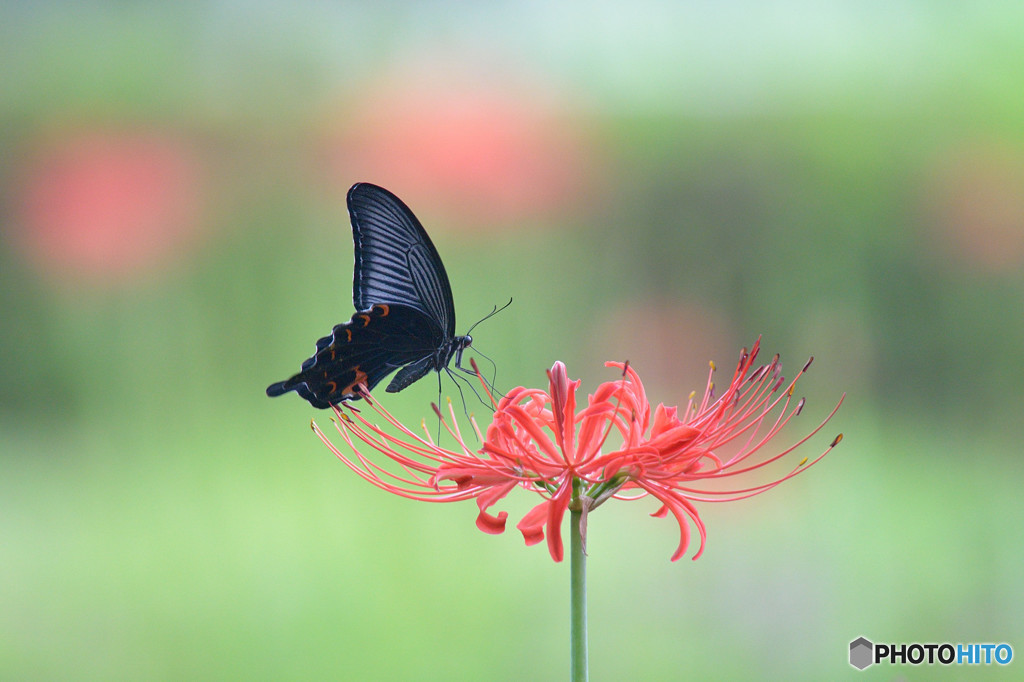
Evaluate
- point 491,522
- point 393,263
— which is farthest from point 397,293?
point 491,522

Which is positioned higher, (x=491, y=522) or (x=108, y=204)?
(x=108, y=204)

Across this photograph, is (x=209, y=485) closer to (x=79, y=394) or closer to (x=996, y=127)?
(x=79, y=394)

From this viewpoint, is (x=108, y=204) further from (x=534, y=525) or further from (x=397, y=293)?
(x=534, y=525)

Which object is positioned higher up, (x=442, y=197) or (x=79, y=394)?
(x=442, y=197)

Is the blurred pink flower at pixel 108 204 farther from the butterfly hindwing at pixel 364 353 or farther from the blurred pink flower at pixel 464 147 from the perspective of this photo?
the butterfly hindwing at pixel 364 353

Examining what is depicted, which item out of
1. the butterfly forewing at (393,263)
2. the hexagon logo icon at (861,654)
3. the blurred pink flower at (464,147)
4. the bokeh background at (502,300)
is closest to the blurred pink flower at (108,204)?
the bokeh background at (502,300)

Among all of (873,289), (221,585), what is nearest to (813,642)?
(873,289)
